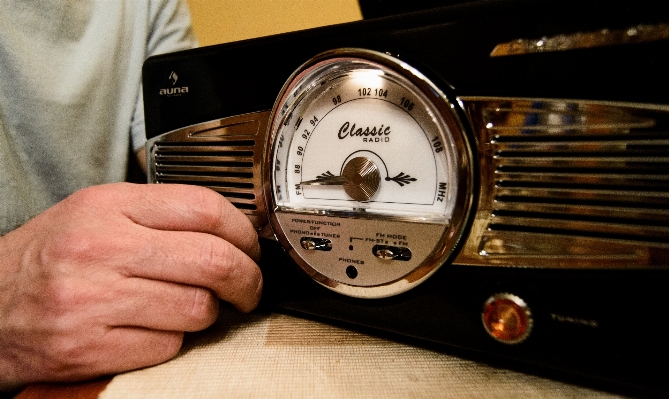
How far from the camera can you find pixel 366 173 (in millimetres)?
406

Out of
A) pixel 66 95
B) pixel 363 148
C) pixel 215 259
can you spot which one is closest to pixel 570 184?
pixel 363 148

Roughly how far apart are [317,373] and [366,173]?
0.64 feet

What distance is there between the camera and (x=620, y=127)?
0.31 metres

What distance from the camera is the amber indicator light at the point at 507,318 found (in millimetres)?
349

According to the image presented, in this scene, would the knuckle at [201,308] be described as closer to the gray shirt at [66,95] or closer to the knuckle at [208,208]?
the knuckle at [208,208]

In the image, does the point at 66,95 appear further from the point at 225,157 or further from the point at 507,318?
the point at 507,318

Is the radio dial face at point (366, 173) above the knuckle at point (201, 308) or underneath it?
above

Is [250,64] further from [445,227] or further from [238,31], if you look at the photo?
[238,31]

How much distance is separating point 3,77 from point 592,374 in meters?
0.87

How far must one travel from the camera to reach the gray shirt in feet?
2.15

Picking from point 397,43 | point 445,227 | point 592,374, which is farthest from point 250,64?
point 592,374

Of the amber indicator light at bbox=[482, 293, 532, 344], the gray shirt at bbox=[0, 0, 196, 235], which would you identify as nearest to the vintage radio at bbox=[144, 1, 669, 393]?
the amber indicator light at bbox=[482, 293, 532, 344]

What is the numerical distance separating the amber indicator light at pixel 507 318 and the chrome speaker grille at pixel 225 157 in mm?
259

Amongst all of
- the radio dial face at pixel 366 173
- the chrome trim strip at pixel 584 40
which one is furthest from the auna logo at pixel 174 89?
the chrome trim strip at pixel 584 40
